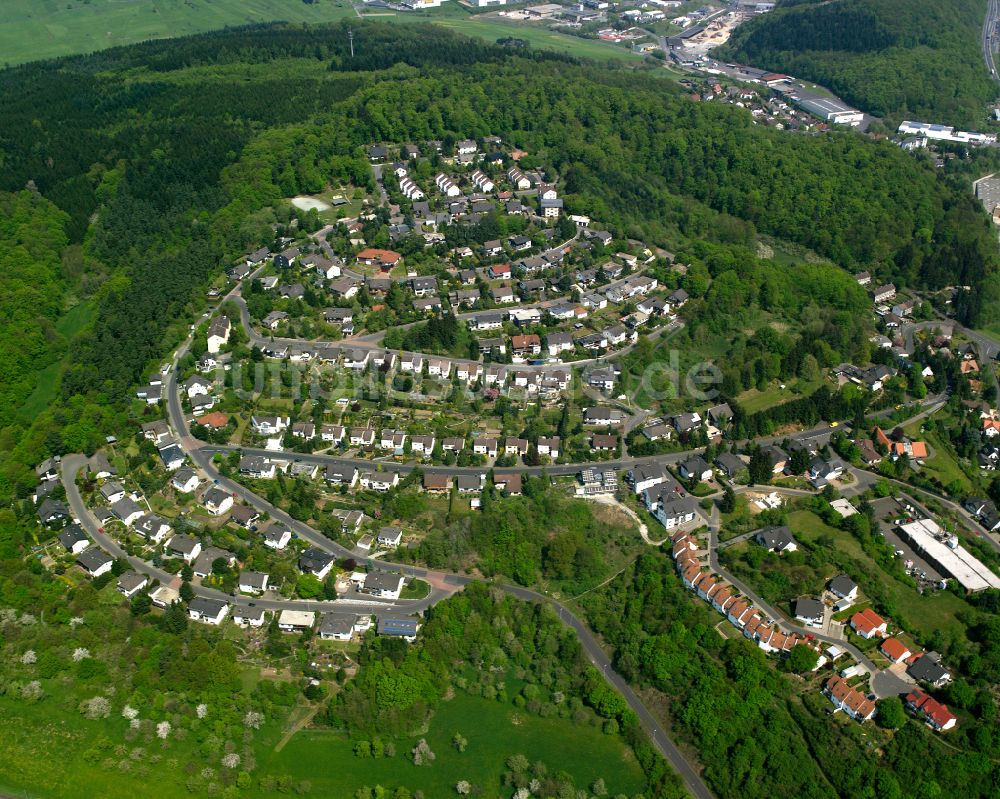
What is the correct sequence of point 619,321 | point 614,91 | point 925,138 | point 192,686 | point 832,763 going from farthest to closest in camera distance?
point 925,138, point 614,91, point 619,321, point 192,686, point 832,763

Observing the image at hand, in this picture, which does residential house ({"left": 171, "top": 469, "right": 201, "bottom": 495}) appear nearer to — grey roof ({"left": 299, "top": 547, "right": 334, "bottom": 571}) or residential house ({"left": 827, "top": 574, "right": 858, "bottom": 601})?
grey roof ({"left": 299, "top": 547, "right": 334, "bottom": 571})

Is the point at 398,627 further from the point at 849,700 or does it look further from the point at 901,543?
the point at 901,543

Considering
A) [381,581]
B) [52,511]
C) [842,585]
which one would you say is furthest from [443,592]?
[52,511]

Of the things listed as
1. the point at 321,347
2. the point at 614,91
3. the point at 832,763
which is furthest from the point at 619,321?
the point at 614,91

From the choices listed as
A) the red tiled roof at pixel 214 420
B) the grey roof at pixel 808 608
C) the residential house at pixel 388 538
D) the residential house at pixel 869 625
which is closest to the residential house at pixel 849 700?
the residential house at pixel 869 625

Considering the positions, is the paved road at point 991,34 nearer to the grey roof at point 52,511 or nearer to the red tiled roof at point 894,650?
the red tiled roof at point 894,650

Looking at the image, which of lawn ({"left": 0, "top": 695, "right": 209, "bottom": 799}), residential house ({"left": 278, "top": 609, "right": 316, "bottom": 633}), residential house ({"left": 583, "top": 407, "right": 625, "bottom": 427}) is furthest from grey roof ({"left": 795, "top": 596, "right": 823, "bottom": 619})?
lawn ({"left": 0, "top": 695, "right": 209, "bottom": 799})

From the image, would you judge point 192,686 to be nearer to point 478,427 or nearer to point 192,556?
point 192,556
